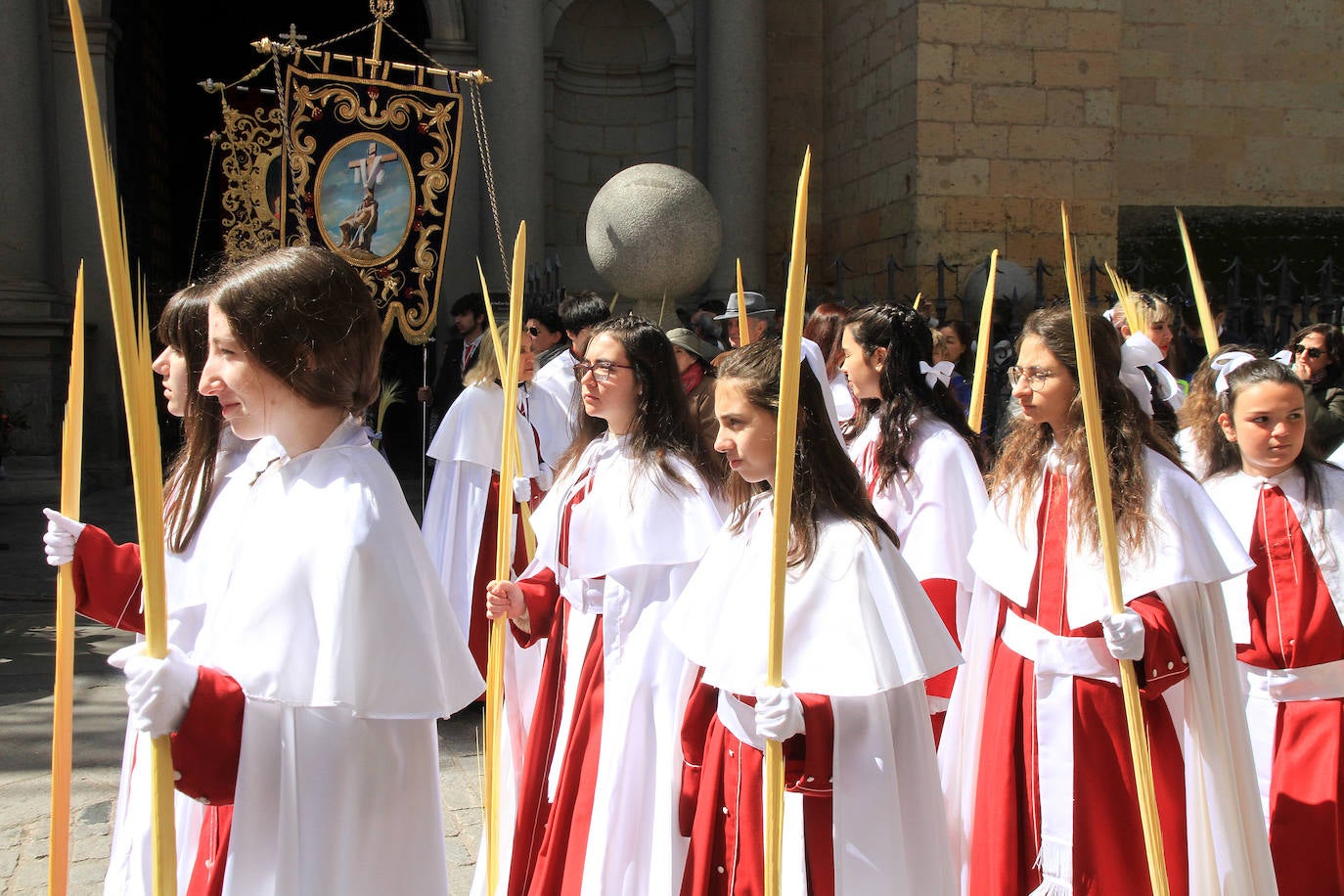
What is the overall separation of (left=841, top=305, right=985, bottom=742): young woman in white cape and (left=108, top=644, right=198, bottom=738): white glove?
2.43 meters

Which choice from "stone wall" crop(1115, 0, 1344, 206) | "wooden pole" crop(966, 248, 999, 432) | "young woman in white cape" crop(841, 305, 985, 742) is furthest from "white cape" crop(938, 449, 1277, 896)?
"stone wall" crop(1115, 0, 1344, 206)

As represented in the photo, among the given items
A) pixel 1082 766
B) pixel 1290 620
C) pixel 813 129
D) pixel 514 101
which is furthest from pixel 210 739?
pixel 813 129

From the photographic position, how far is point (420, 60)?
1420 cm

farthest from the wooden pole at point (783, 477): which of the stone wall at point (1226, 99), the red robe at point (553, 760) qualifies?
the stone wall at point (1226, 99)

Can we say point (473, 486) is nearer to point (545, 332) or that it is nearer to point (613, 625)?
point (545, 332)

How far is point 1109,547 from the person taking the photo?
2.72 metres

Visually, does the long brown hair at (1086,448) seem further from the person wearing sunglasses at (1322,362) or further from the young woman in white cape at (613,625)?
the person wearing sunglasses at (1322,362)

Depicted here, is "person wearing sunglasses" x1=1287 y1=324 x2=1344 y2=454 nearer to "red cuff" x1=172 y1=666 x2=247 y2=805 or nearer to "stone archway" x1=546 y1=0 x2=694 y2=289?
"red cuff" x1=172 y1=666 x2=247 y2=805

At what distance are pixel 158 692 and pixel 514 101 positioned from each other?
11162 millimetres

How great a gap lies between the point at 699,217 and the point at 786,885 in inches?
246

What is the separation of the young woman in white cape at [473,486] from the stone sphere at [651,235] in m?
2.46

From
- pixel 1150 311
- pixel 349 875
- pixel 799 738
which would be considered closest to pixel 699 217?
pixel 1150 311

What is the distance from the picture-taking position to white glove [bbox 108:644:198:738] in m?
1.87

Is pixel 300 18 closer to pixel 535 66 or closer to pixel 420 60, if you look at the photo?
pixel 420 60
